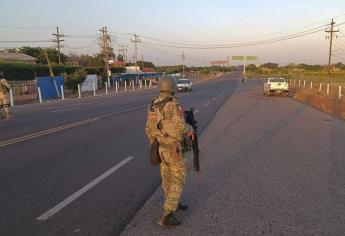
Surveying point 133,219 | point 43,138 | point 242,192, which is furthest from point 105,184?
point 43,138

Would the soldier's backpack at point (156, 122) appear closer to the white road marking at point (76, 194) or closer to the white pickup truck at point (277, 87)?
the white road marking at point (76, 194)

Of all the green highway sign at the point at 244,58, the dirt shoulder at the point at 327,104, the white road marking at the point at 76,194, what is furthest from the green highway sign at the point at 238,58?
the white road marking at the point at 76,194

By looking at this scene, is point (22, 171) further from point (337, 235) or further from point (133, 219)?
point (337, 235)

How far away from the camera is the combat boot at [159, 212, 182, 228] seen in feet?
15.1

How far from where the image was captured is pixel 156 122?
4.71 m

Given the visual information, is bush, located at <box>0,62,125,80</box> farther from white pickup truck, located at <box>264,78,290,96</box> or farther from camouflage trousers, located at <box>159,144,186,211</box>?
camouflage trousers, located at <box>159,144,186,211</box>

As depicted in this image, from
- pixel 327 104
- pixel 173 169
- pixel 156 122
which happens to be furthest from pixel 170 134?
pixel 327 104

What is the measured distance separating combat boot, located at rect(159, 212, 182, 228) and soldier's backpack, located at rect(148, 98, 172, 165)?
2.06 ft

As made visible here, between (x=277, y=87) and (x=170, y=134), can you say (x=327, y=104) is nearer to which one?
(x=277, y=87)

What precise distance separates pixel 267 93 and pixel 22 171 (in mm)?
30240

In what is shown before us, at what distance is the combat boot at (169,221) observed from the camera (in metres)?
4.62

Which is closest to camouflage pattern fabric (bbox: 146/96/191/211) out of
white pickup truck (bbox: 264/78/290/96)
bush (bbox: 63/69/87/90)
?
white pickup truck (bbox: 264/78/290/96)

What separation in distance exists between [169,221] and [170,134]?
973 millimetres

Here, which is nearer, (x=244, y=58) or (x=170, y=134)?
(x=170, y=134)
